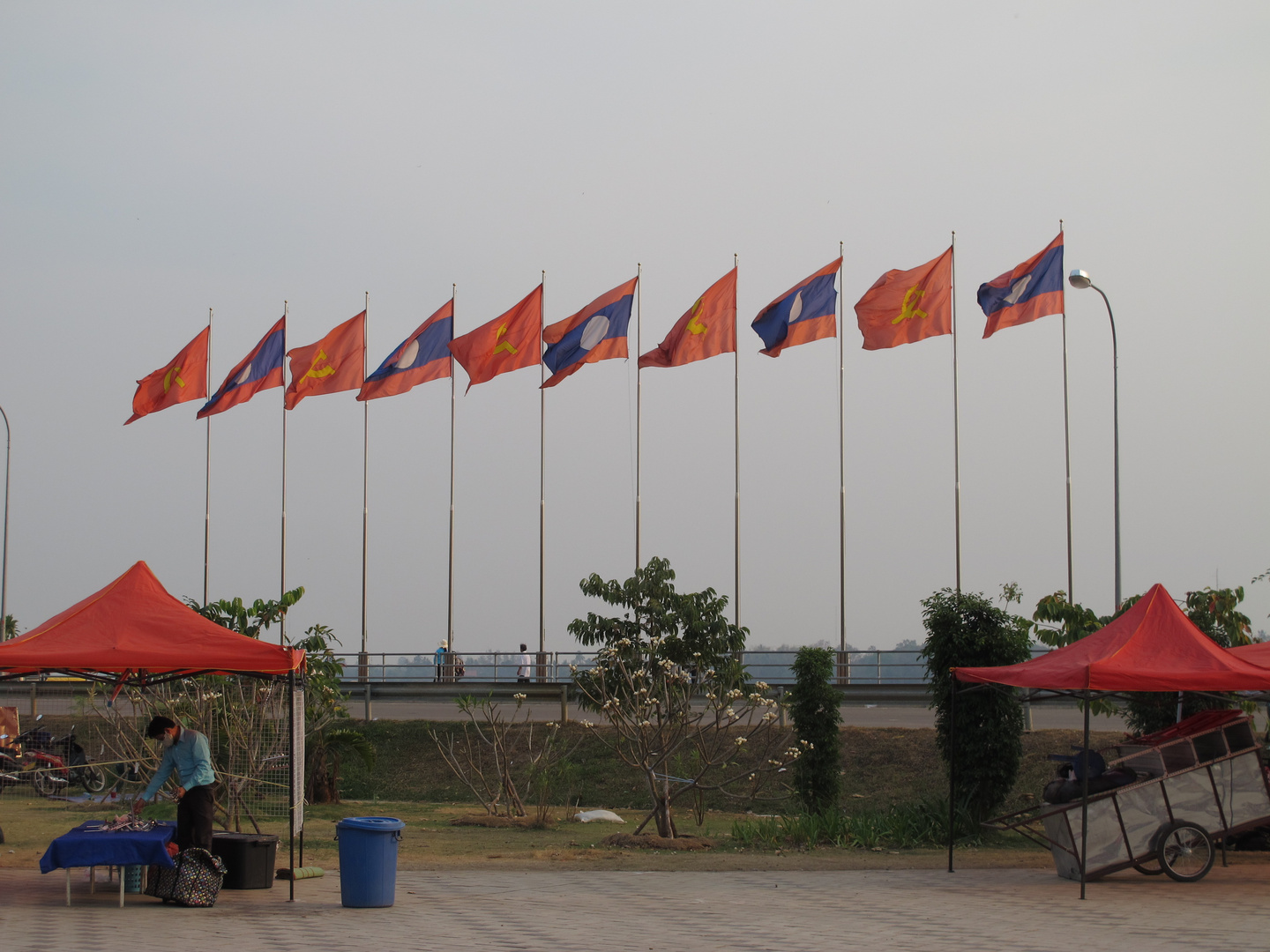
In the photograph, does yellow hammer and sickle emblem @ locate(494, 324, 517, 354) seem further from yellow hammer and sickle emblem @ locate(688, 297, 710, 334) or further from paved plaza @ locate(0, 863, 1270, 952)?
paved plaza @ locate(0, 863, 1270, 952)

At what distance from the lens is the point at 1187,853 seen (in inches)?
515

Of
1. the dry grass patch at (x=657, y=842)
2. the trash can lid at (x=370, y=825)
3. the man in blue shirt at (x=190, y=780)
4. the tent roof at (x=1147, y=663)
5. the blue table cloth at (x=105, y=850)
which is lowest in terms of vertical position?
the dry grass patch at (x=657, y=842)

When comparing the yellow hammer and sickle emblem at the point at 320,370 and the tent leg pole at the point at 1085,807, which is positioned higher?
the yellow hammer and sickle emblem at the point at 320,370

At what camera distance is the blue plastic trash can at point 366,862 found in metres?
11.5

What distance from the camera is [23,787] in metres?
22.9

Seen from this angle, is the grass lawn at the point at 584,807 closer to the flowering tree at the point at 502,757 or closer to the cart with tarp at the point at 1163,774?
the flowering tree at the point at 502,757

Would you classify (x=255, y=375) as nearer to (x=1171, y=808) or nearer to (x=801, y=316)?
(x=801, y=316)

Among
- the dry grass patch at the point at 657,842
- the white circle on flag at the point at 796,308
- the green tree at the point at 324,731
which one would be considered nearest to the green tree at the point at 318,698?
the green tree at the point at 324,731

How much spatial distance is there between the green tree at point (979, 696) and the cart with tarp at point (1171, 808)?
3.78 m

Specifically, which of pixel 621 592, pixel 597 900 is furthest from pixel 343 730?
pixel 597 900

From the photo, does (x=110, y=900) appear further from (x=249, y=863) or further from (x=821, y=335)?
→ (x=821, y=335)

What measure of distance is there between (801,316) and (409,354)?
987cm

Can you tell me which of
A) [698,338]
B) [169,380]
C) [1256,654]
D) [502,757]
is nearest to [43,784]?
[502,757]

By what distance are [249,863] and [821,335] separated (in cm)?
1744
